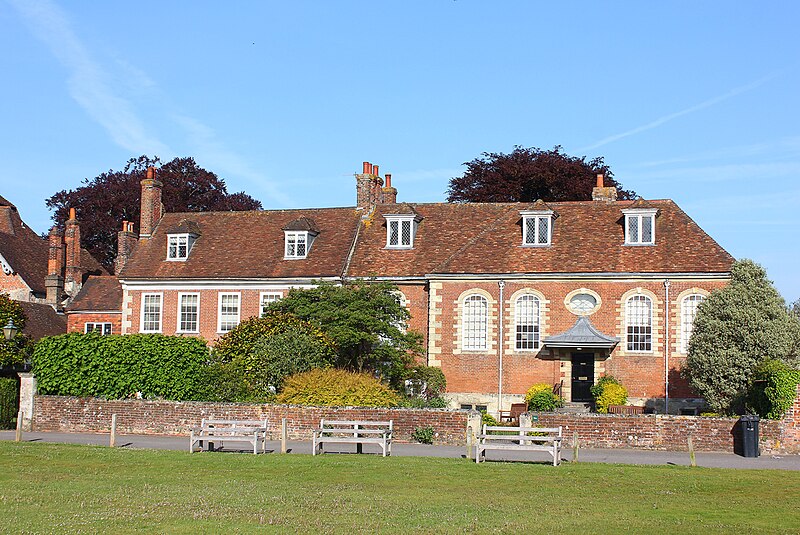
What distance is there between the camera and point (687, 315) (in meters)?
38.9

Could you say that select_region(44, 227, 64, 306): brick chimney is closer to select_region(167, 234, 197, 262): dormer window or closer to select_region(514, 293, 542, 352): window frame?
select_region(167, 234, 197, 262): dormer window

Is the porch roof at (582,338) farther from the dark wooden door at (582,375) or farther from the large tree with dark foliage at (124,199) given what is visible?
the large tree with dark foliage at (124,199)

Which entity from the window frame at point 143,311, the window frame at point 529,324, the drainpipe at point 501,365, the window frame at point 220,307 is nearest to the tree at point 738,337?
the window frame at point 529,324

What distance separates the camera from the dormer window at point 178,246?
46469 mm

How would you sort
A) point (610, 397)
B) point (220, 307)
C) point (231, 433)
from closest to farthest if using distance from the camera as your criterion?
point (231, 433)
point (610, 397)
point (220, 307)

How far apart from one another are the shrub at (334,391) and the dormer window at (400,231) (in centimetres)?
1295

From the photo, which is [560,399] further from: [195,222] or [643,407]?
[195,222]

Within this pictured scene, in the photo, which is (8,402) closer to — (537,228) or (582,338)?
(582,338)

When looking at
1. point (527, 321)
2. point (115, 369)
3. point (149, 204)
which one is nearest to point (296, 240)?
point (149, 204)

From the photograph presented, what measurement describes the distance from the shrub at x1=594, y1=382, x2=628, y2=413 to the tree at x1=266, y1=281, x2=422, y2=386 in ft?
23.4

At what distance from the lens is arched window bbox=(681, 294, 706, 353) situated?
38750mm

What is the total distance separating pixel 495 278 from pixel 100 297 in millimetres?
23564

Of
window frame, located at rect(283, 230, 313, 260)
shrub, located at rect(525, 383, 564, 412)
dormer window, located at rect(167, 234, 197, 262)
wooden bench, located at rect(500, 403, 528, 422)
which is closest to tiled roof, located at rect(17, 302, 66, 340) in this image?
dormer window, located at rect(167, 234, 197, 262)

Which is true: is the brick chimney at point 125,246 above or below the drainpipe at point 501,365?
above
